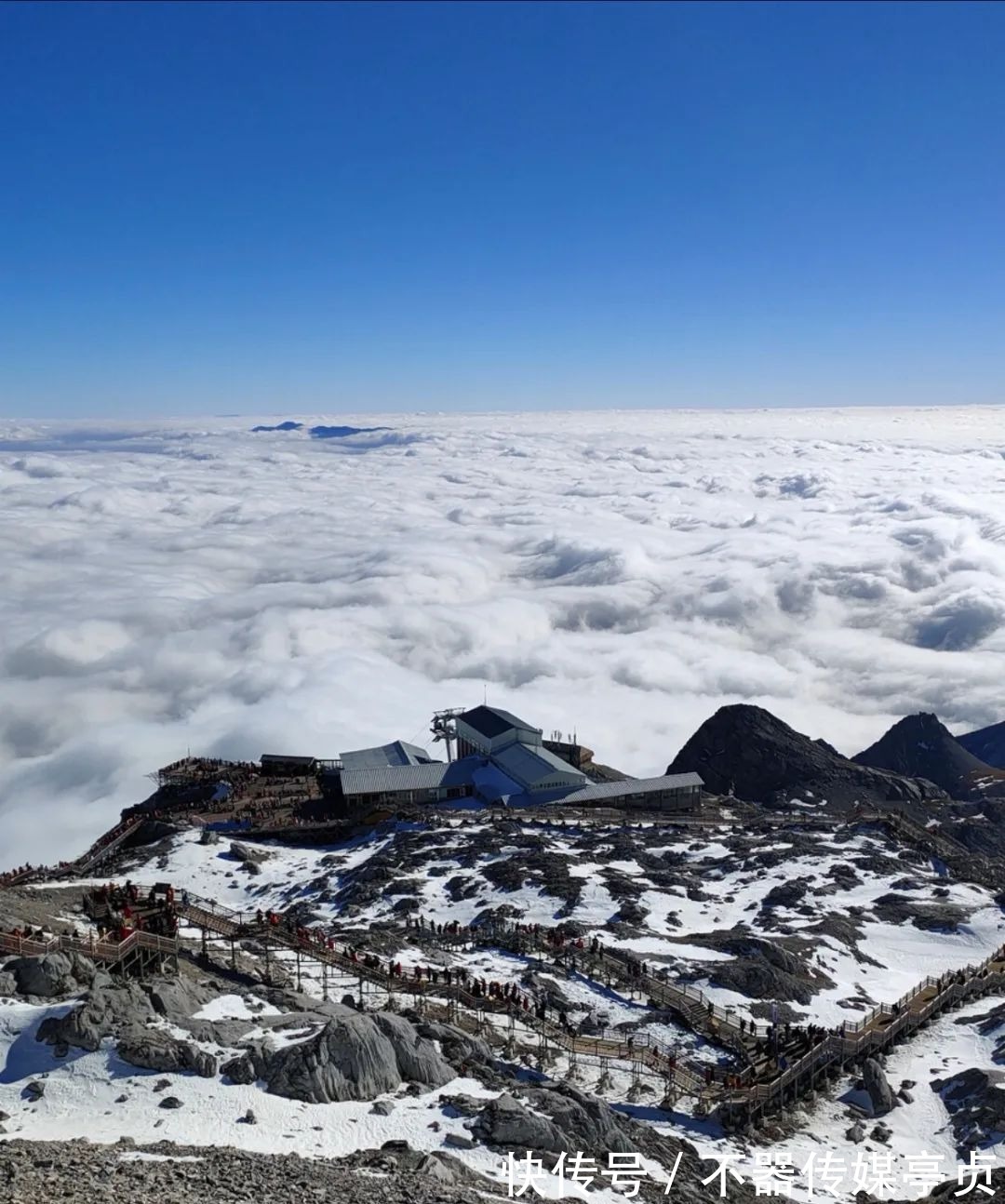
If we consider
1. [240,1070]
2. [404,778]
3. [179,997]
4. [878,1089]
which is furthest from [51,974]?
[404,778]

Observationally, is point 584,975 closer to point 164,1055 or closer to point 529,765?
point 164,1055

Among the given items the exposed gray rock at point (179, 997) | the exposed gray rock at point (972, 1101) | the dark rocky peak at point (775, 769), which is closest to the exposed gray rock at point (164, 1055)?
the exposed gray rock at point (179, 997)

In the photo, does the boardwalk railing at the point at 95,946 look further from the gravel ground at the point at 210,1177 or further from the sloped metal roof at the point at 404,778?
the sloped metal roof at the point at 404,778

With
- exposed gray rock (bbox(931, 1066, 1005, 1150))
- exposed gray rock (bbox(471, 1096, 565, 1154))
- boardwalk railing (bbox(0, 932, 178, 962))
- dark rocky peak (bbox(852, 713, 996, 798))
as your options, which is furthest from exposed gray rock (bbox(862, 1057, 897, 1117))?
dark rocky peak (bbox(852, 713, 996, 798))

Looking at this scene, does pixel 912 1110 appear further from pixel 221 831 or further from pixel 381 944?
pixel 221 831

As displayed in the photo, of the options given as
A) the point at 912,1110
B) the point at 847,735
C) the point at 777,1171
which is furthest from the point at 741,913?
the point at 847,735

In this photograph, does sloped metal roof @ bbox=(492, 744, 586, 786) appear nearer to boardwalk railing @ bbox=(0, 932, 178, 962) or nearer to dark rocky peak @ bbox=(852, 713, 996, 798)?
boardwalk railing @ bbox=(0, 932, 178, 962)
